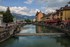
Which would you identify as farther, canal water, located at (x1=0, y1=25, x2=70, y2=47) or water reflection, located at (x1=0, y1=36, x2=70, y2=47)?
canal water, located at (x1=0, y1=25, x2=70, y2=47)

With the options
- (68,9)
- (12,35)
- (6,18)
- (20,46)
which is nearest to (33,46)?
(20,46)

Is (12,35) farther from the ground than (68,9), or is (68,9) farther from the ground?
(68,9)

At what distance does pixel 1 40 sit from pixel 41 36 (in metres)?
10.1

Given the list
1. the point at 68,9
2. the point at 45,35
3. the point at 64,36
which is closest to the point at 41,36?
the point at 45,35

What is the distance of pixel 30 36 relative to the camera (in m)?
35.8

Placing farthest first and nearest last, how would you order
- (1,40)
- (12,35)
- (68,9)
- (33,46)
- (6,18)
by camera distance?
(6,18) → (68,9) → (12,35) → (1,40) → (33,46)

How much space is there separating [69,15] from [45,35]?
43.0 meters

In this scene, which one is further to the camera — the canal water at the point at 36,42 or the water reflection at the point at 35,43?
the canal water at the point at 36,42

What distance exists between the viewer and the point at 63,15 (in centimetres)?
7738

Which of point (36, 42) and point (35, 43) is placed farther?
point (36, 42)

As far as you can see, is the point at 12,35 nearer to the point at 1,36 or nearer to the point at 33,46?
the point at 1,36

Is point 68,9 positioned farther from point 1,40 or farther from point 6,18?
point 1,40

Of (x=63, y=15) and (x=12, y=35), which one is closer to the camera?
(x=12, y=35)

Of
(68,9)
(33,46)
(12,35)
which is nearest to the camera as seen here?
Result: (33,46)
